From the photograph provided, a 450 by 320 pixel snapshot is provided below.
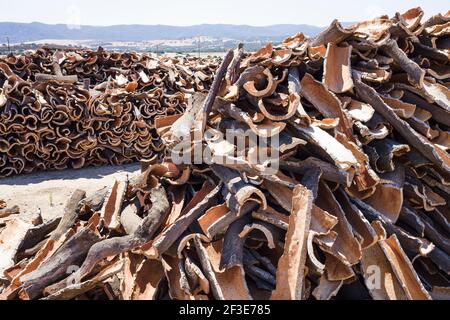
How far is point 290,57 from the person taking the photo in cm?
353

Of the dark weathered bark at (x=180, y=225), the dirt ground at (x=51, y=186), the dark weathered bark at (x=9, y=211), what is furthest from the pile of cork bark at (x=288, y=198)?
the dirt ground at (x=51, y=186)

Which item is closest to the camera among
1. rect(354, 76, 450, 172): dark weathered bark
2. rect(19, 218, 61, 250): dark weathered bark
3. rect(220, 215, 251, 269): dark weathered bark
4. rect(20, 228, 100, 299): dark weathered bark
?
rect(220, 215, 251, 269): dark weathered bark

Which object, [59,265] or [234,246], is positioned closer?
[234,246]

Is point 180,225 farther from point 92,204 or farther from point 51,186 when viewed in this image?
point 51,186

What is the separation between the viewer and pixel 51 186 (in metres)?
7.53

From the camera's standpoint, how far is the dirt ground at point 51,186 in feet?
21.5

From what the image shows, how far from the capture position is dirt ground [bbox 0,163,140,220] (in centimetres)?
657

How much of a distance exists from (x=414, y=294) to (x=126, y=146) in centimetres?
702

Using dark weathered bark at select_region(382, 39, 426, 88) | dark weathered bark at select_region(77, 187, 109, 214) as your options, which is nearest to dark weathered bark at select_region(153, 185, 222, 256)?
dark weathered bark at select_region(77, 187, 109, 214)

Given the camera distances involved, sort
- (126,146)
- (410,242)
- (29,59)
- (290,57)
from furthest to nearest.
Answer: (29,59)
(126,146)
(290,57)
(410,242)

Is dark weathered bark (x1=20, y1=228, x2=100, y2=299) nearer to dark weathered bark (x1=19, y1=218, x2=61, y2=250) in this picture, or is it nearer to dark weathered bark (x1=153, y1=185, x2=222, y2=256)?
dark weathered bark (x1=153, y1=185, x2=222, y2=256)

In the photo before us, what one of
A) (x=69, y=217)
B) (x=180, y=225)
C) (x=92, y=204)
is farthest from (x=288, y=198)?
(x=69, y=217)
